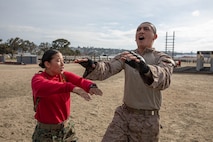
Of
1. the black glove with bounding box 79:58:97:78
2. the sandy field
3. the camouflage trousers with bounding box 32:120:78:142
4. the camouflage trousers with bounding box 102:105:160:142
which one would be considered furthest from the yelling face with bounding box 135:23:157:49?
the sandy field

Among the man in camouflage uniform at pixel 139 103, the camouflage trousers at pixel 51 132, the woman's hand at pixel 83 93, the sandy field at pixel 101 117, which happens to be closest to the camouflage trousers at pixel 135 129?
the man in camouflage uniform at pixel 139 103

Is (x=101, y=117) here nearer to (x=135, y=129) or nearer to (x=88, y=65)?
(x=135, y=129)

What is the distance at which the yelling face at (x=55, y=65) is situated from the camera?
2.83 metres

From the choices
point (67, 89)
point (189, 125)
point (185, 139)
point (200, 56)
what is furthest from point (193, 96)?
point (200, 56)

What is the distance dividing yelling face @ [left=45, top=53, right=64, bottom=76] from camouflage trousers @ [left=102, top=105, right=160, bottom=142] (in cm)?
94

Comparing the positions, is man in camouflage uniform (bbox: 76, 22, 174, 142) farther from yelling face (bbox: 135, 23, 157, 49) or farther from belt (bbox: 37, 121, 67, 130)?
belt (bbox: 37, 121, 67, 130)

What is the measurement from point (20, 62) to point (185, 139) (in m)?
36.4

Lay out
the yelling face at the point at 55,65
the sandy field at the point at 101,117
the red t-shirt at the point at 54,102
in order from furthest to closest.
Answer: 1. the sandy field at the point at 101,117
2. the yelling face at the point at 55,65
3. the red t-shirt at the point at 54,102

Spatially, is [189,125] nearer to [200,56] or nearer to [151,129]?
[151,129]

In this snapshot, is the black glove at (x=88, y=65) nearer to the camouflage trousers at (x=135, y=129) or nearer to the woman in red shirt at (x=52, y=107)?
the woman in red shirt at (x=52, y=107)

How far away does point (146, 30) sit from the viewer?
9.02 ft

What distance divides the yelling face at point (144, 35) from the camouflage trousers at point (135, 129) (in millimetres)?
823

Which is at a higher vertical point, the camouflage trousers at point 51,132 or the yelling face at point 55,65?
the yelling face at point 55,65

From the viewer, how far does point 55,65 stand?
9.35ft
